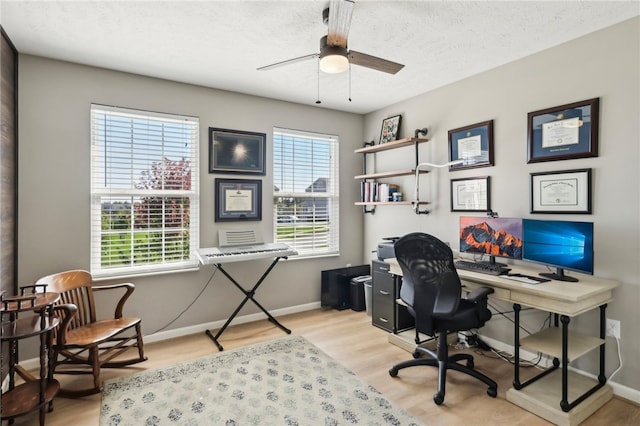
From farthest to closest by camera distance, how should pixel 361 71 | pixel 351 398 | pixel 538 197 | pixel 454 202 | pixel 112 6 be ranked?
pixel 454 202 < pixel 361 71 < pixel 538 197 < pixel 351 398 < pixel 112 6

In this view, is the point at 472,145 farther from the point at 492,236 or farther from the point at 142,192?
the point at 142,192

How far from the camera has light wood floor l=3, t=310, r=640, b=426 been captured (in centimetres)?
213

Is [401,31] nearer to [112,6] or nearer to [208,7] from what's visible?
[208,7]

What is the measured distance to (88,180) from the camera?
3.01 meters

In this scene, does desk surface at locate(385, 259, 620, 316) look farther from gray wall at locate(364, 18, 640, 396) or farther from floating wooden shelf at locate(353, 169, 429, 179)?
floating wooden shelf at locate(353, 169, 429, 179)

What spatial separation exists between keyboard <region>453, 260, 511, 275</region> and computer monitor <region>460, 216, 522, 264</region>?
14 centimetres

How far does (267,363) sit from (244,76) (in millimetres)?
2669

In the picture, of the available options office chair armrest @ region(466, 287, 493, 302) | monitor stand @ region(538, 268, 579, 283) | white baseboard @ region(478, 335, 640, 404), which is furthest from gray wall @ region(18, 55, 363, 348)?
monitor stand @ region(538, 268, 579, 283)

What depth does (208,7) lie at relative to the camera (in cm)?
215

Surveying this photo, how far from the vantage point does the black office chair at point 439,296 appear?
7.59 feet

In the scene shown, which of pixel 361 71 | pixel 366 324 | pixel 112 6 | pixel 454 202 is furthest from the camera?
pixel 366 324

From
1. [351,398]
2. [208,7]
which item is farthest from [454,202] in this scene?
[208,7]

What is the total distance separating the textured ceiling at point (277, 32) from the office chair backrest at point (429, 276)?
1.51m

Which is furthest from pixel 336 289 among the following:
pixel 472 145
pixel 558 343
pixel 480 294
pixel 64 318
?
pixel 64 318
